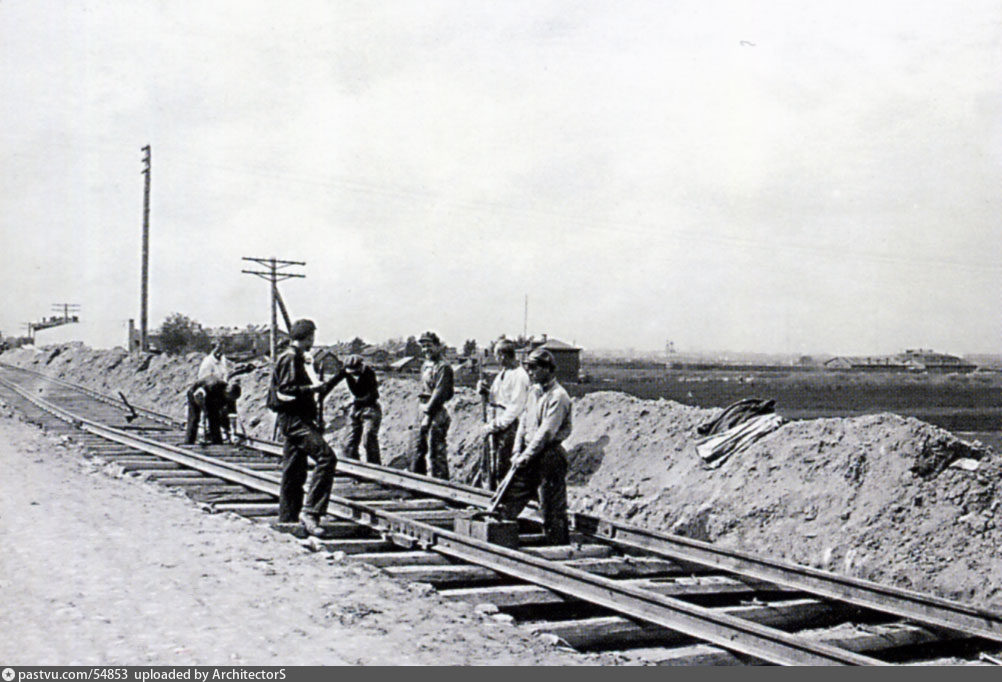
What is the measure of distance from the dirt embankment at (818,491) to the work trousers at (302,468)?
3968 millimetres

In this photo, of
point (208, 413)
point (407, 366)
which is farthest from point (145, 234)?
point (208, 413)

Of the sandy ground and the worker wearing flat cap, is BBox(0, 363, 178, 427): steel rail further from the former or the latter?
the sandy ground

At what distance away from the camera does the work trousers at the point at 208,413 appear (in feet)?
49.3

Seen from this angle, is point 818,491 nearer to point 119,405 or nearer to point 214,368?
point 214,368

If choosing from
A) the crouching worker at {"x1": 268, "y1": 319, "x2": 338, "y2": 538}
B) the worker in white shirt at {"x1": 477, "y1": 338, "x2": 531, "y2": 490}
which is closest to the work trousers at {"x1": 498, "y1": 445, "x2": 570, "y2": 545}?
the crouching worker at {"x1": 268, "y1": 319, "x2": 338, "y2": 538}

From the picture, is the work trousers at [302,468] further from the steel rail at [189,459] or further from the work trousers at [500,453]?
the work trousers at [500,453]

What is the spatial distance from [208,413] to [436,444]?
16.3ft

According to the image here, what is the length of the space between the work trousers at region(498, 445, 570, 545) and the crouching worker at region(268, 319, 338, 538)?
4.94ft

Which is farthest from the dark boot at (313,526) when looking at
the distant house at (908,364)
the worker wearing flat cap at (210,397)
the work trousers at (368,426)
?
the distant house at (908,364)

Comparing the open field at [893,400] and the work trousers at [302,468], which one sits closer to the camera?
the work trousers at [302,468]

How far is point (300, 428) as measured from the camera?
806cm

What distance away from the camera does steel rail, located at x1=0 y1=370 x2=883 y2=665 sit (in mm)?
4750
